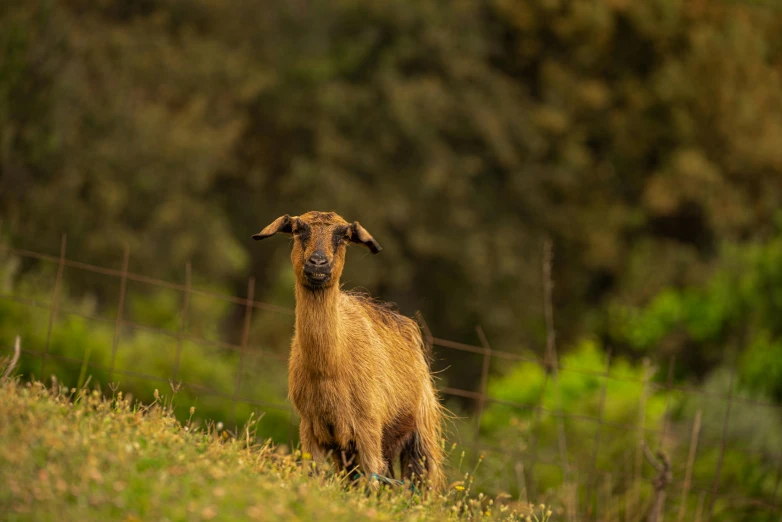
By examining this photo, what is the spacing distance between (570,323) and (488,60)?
8174 mm

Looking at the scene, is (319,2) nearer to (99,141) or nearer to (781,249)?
(99,141)

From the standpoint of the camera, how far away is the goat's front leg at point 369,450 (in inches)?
327

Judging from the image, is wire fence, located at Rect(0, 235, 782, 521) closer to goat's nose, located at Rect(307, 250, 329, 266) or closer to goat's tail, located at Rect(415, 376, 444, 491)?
goat's tail, located at Rect(415, 376, 444, 491)

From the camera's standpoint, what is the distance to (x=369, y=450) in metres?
8.34

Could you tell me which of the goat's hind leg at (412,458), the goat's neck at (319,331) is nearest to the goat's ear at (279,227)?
the goat's neck at (319,331)

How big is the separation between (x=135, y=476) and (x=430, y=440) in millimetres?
4030

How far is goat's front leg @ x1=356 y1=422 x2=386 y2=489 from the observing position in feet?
27.3

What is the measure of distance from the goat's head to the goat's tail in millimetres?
1595

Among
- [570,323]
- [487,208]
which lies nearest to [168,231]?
[487,208]

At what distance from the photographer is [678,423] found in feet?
57.1

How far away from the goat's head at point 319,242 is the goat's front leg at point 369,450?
3.53 ft

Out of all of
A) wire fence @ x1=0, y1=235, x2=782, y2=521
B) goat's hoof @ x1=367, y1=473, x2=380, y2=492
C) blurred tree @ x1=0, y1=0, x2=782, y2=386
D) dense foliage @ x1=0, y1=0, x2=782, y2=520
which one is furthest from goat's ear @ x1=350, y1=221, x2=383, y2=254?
blurred tree @ x1=0, y1=0, x2=782, y2=386

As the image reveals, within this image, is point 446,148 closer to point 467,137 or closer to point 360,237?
point 467,137

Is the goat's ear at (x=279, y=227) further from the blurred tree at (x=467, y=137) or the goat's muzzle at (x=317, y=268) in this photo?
the blurred tree at (x=467, y=137)
